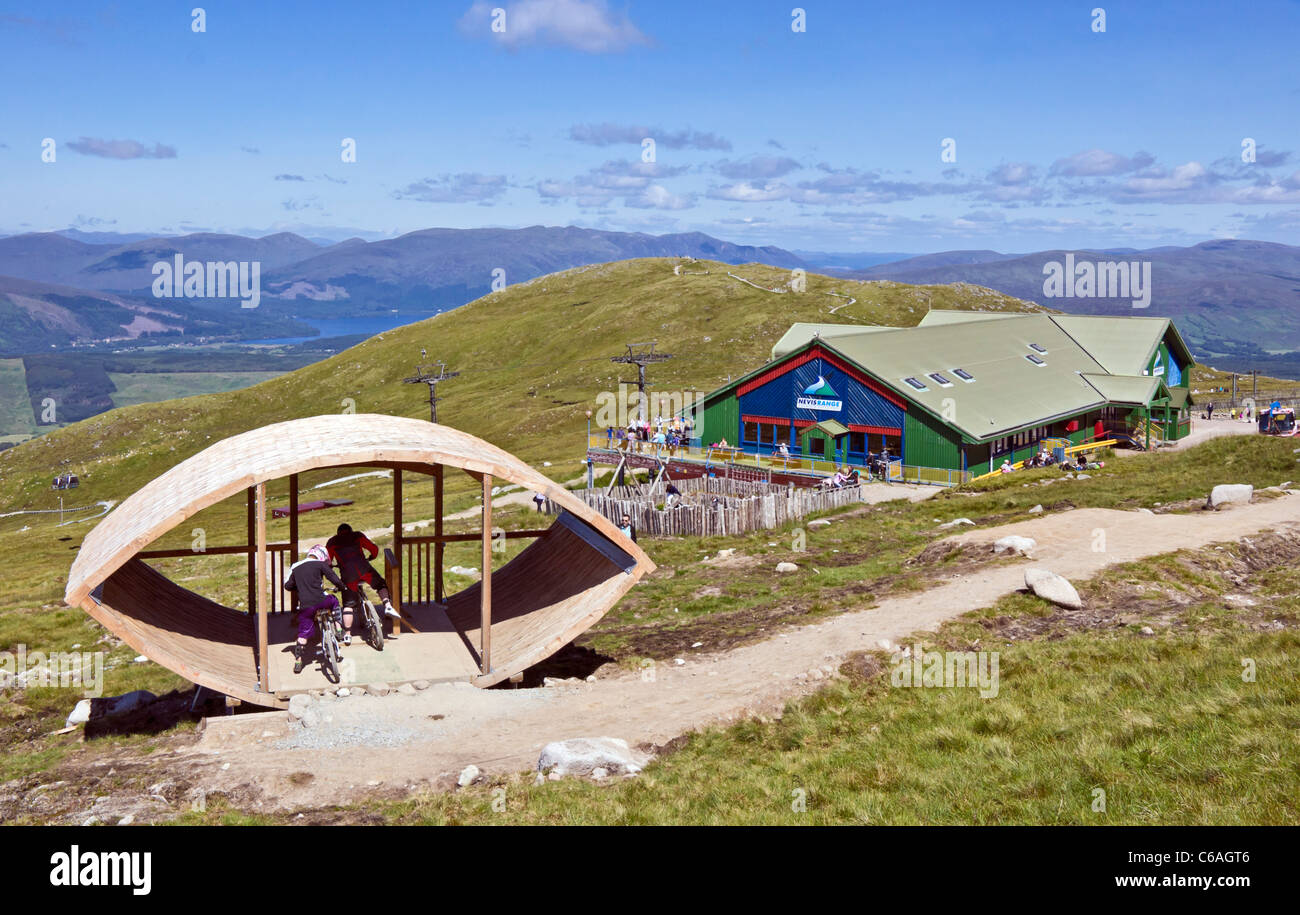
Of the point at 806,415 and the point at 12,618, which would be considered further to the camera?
the point at 806,415

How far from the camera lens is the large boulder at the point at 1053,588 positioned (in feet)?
79.6

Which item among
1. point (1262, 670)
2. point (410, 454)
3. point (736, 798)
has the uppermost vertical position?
point (410, 454)

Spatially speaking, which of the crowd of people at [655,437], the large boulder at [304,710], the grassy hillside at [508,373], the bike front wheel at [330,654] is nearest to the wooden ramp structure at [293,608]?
the bike front wheel at [330,654]

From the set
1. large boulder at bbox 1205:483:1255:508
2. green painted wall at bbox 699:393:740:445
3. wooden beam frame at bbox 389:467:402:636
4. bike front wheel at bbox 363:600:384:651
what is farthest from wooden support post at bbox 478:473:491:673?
green painted wall at bbox 699:393:740:445

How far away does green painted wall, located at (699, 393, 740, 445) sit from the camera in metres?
62.4

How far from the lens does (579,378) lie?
134875 mm

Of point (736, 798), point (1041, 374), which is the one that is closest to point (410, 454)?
point (736, 798)

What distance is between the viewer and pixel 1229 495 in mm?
35875
